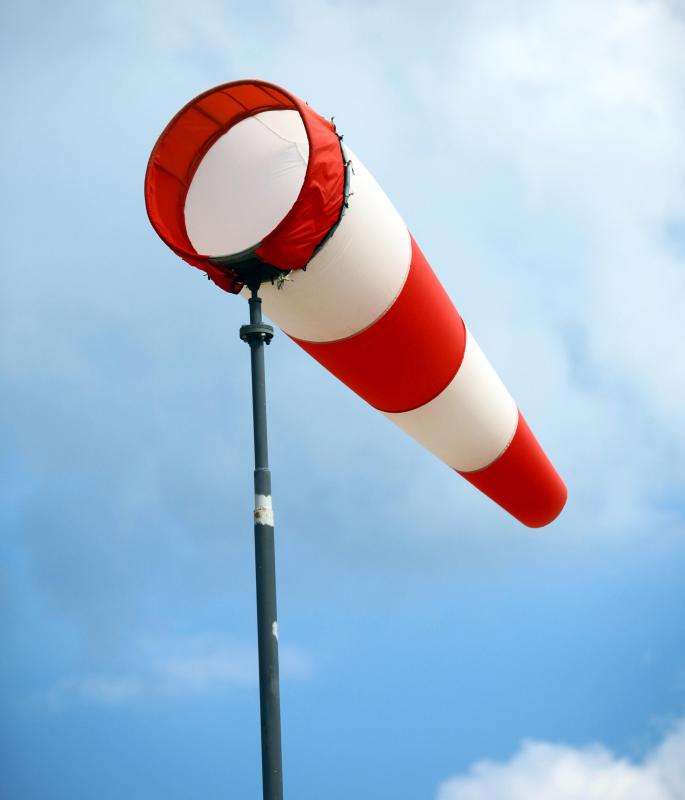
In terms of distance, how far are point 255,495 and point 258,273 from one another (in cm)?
134

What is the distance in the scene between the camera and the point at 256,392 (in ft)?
16.6

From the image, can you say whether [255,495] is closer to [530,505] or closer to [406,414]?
[406,414]

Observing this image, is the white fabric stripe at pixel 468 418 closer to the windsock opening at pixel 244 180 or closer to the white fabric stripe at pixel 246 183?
the windsock opening at pixel 244 180

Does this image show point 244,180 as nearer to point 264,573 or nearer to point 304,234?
point 304,234

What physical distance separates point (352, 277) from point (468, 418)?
1.92 meters

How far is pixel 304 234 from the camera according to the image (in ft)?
16.5

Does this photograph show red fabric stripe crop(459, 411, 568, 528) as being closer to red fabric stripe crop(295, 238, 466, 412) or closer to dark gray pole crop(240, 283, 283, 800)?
red fabric stripe crop(295, 238, 466, 412)

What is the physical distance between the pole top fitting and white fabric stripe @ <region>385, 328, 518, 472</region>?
1.77 m

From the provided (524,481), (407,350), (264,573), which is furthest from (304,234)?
(524,481)

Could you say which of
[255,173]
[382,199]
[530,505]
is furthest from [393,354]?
[530,505]

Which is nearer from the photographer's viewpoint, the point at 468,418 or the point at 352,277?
the point at 352,277

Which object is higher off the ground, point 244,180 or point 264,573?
point 244,180

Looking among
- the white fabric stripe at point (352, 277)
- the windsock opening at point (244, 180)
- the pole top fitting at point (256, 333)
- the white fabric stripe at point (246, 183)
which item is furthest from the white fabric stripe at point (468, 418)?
the white fabric stripe at point (246, 183)

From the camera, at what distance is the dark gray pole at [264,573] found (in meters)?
4.51
